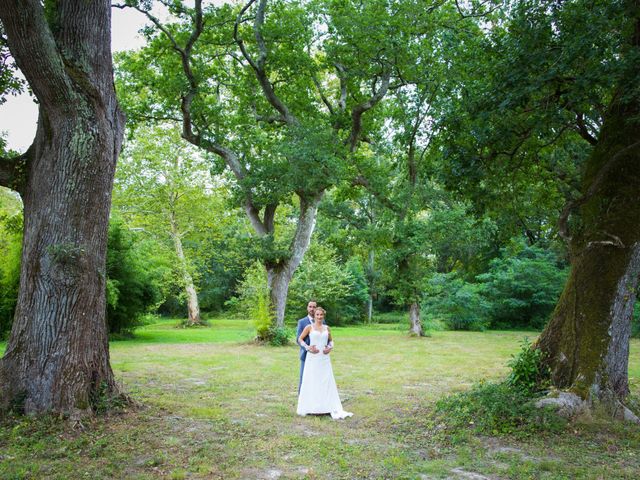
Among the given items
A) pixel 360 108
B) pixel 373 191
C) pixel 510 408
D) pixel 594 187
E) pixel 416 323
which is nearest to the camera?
pixel 510 408

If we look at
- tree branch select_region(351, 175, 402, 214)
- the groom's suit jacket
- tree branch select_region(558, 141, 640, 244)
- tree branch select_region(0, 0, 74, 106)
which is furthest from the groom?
tree branch select_region(351, 175, 402, 214)

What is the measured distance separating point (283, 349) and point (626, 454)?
12191mm

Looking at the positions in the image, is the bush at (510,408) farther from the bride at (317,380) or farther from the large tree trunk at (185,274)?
the large tree trunk at (185,274)

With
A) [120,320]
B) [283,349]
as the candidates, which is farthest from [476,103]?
[120,320]

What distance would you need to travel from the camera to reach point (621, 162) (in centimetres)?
703

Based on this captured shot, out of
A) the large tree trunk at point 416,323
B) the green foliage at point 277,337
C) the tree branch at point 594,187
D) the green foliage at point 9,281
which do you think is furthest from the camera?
the large tree trunk at point 416,323

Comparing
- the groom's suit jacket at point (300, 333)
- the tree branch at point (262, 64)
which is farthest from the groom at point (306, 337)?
the tree branch at point (262, 64)

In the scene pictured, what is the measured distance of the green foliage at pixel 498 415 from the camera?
20.1ft

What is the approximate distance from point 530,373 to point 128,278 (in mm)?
15100

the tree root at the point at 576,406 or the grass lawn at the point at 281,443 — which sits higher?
the tree root at the point at 576,406

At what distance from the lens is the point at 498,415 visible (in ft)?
21.2

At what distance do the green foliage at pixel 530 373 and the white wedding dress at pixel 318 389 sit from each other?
2.55 metres

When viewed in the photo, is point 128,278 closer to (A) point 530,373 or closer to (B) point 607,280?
(A) point 530,373

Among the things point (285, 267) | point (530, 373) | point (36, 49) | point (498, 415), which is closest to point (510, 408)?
point (498, 415)
